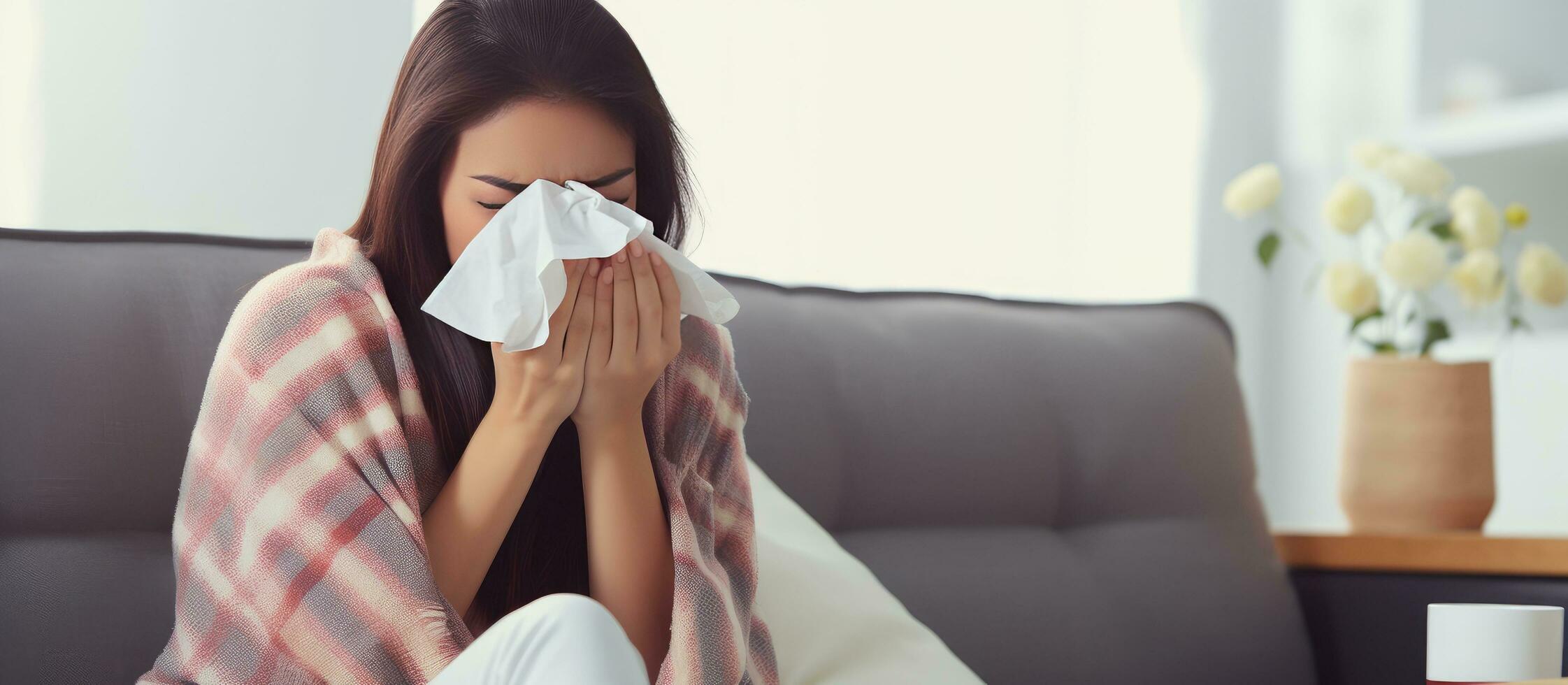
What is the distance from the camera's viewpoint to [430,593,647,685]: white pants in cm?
60

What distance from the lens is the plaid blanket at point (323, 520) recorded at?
778 millimetres

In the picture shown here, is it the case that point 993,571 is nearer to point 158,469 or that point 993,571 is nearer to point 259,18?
point 158,469

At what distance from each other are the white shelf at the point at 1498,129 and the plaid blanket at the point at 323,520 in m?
1.74

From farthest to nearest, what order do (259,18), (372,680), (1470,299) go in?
1. (1470,299)
2. (259,18)
3. (372,680)

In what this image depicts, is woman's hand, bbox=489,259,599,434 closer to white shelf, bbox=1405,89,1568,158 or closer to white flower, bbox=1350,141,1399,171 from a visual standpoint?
white flower, bbox=1350,141,1399,171

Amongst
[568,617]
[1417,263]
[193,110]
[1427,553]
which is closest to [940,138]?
[1417,263]

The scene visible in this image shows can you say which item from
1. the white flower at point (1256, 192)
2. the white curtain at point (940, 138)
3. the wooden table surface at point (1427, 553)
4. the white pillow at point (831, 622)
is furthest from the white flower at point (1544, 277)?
the white pillow at point (831, 622)

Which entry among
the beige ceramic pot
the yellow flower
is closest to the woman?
the beige ceramic pot

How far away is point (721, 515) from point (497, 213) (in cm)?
30

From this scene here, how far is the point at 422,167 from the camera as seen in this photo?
0.85 metres

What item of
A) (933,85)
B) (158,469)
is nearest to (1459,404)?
(933,85)

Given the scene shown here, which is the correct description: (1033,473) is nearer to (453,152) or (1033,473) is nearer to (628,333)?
(628,333)

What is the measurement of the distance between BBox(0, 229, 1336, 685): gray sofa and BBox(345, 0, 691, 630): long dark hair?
0.23 m

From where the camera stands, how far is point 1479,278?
5.35 feet
